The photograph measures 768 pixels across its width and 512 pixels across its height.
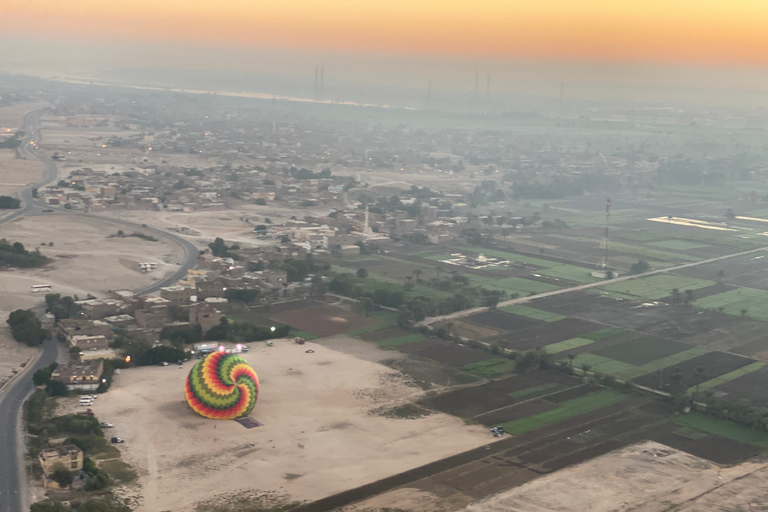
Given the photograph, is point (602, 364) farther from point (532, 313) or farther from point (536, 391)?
point (532, 313)

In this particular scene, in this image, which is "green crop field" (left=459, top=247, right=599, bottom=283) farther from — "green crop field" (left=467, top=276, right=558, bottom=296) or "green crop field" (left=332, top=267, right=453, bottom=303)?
"green crop field" (left=332, top=267, right=453, bottom=303)

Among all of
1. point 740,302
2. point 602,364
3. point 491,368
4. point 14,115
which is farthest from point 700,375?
point 14,115

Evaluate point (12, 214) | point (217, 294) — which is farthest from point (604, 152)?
point (217, 294)

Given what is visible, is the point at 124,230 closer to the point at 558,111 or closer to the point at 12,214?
the point at 12,214

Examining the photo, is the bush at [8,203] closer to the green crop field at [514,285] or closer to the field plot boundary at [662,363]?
the green crop field at [514,285]

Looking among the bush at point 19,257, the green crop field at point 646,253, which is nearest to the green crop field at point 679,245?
the green crop field at point 646,253
